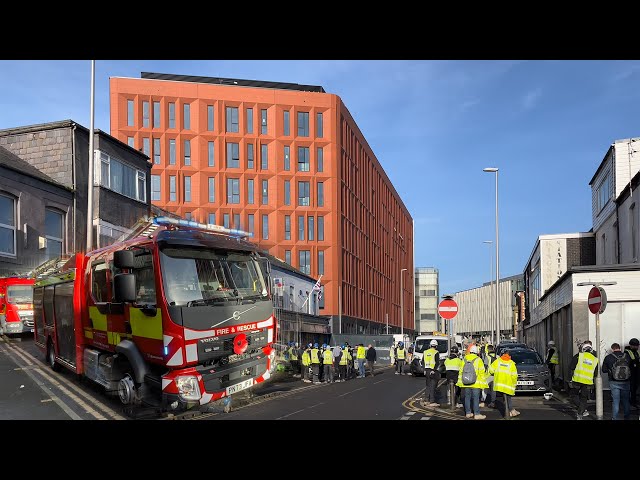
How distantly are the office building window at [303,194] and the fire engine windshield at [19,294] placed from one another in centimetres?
4537

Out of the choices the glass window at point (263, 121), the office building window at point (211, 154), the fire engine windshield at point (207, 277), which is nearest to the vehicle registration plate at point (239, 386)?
the fire engine windshield at point (207, 277)

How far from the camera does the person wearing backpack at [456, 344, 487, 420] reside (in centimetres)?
1484

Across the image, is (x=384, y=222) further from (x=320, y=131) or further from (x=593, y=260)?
(x=593, y=260)

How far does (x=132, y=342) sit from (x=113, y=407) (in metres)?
1.89

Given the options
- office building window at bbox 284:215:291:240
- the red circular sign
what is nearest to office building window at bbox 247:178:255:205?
office building window at bbox 284:215:291:240

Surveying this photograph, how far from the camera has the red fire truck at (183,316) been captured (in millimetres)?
11570

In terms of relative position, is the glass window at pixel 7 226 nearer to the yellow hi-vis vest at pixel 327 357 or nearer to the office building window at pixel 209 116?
the yellow hi-vis vest at pixel 327 357

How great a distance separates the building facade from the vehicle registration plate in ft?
→ 425

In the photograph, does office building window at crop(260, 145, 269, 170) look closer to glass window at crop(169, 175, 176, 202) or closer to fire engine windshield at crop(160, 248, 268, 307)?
glass window at crop(169, 175, 176, 202)

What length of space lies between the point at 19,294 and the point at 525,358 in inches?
741

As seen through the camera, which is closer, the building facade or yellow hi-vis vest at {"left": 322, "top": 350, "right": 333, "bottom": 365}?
yellow hi-vis vest at {"left": 322, "top": 350, "right": 333, "bottom": 365}

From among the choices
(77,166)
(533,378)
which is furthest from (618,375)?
(77,166)
